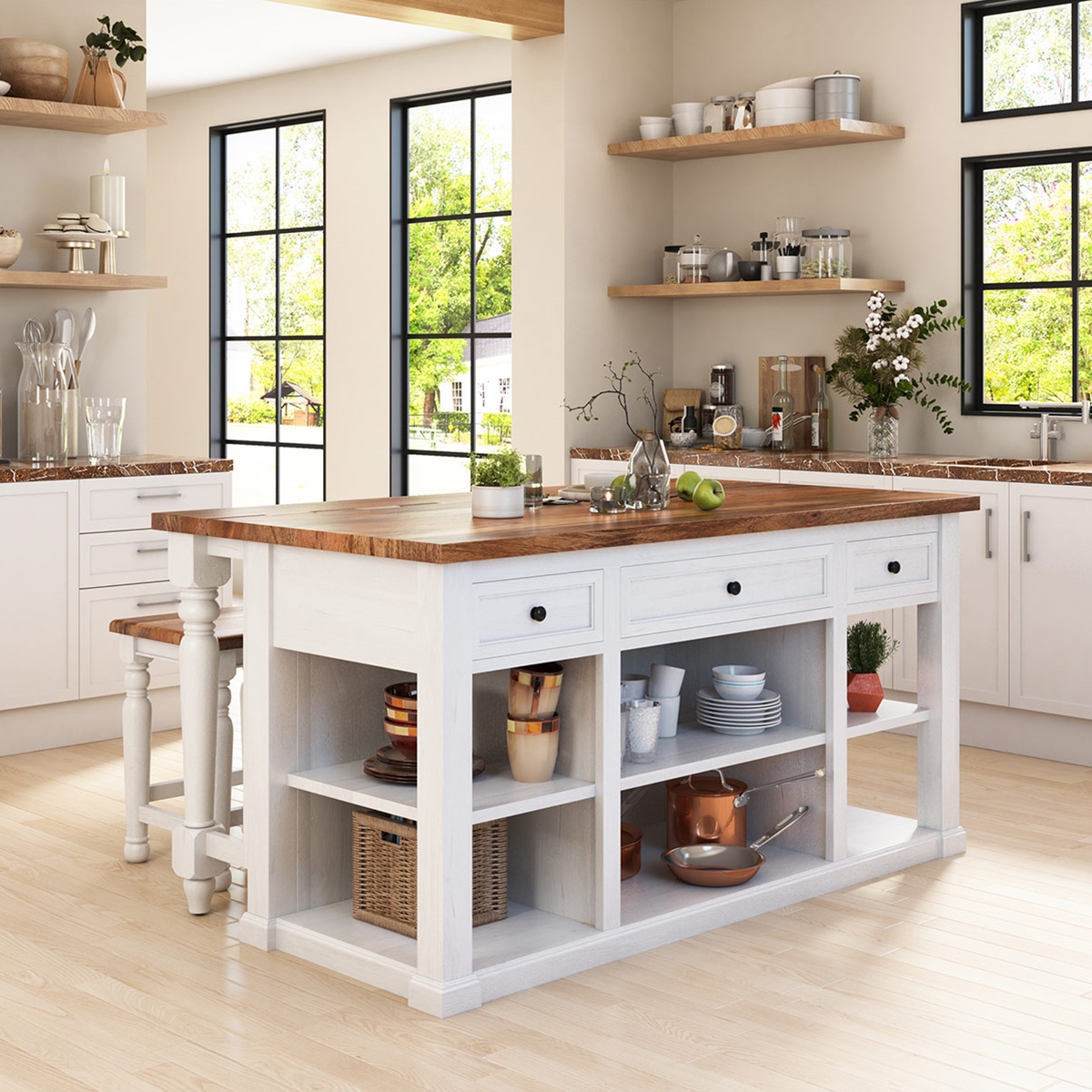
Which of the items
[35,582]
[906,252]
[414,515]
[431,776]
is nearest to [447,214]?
[906,252]

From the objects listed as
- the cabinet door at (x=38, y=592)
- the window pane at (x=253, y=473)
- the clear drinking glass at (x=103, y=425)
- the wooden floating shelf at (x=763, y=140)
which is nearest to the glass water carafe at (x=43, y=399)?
the clear drinking glass at (x=103, y=425)

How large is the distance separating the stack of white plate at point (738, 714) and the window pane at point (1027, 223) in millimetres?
2649

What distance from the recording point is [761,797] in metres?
3.71

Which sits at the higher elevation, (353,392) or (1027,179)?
(1027,179)

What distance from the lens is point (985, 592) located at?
16.1ft

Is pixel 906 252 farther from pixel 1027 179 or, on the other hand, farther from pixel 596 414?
pixel 596 414

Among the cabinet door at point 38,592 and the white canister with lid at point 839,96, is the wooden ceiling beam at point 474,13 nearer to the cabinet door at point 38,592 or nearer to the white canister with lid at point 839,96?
the white canister with lid at point 839,96

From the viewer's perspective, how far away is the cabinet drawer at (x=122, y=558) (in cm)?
488

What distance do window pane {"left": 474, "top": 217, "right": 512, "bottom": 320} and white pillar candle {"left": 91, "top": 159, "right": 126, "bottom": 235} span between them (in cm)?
275

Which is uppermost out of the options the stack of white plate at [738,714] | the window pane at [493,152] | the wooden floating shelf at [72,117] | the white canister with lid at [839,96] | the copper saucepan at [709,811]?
the window pane at [493,152]

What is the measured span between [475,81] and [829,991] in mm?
5640

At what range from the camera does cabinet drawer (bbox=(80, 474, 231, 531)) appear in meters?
4.87

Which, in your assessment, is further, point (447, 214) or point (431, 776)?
point (447, 214)

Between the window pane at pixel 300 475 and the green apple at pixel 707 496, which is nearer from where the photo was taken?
the green apple at pixel 707 496
